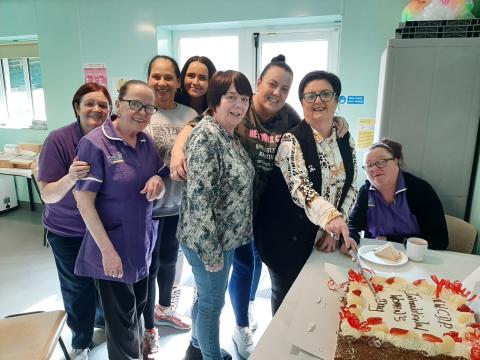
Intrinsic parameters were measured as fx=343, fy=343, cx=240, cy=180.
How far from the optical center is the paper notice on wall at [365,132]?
2824 mm

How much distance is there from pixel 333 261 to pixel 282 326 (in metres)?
0.46

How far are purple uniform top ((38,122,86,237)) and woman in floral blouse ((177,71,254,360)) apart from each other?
594 mm

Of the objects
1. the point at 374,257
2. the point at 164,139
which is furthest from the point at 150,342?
the point at 374,257

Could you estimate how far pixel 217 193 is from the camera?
127 cm

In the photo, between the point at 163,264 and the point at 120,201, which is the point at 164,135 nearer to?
the point at 120,201

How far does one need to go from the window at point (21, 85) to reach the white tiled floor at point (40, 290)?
1.35 meters

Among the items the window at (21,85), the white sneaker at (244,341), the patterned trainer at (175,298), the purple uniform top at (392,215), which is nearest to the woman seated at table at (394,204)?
the purple uniform top at (392,215)

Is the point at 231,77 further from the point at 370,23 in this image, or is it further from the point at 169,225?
the point at 370,23

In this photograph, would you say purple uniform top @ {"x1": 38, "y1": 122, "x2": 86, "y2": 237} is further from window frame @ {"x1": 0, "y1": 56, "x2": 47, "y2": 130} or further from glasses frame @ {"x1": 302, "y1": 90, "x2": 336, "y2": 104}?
window frame @ {"x1": 0, "y1": 56, "x2": 47, "y2": 130}

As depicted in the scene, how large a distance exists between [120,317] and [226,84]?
41.6 inches

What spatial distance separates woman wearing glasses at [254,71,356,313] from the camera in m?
1.29

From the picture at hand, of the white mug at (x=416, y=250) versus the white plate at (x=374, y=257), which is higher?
the white mug at (x=416, y=250)

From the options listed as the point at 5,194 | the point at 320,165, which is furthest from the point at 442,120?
the point at 5,194

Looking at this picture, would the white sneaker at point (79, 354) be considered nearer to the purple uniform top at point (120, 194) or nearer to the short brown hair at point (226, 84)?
the purple uniform top at point (120, 194)
